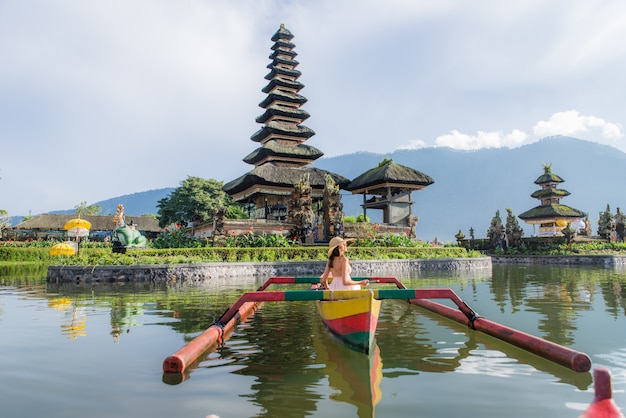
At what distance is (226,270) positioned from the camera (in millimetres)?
20828

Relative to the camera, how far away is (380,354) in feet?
21.2

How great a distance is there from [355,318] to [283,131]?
1507 inches

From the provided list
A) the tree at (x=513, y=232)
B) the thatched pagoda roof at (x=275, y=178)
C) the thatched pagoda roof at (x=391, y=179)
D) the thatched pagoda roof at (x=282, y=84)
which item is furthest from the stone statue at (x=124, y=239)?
the tree at (x=513, y=232)

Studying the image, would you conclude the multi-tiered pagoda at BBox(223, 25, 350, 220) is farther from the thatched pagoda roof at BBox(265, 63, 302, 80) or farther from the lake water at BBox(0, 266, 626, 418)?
the lake water at BBox(0, 266, 626, 418)

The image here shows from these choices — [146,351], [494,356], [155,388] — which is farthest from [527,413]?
[146,351]

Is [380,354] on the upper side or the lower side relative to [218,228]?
lower

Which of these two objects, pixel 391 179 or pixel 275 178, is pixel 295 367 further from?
pixel 275 178

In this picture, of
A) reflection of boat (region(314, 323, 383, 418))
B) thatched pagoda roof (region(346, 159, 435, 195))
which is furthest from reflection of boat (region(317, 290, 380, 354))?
thatched pagoda roof (region(346, 159, 435, 195))

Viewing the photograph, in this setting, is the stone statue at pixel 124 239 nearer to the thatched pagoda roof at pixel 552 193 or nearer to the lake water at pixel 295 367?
the lake water at pixel 295 367

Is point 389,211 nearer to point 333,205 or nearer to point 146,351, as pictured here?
point 333,205

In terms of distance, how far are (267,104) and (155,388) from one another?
45.0 m

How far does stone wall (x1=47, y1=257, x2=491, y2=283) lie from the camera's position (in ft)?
62.2

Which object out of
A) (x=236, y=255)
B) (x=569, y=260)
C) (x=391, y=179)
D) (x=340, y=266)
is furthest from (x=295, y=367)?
(x=569, y=260)

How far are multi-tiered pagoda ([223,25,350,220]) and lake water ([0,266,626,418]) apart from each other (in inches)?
985
